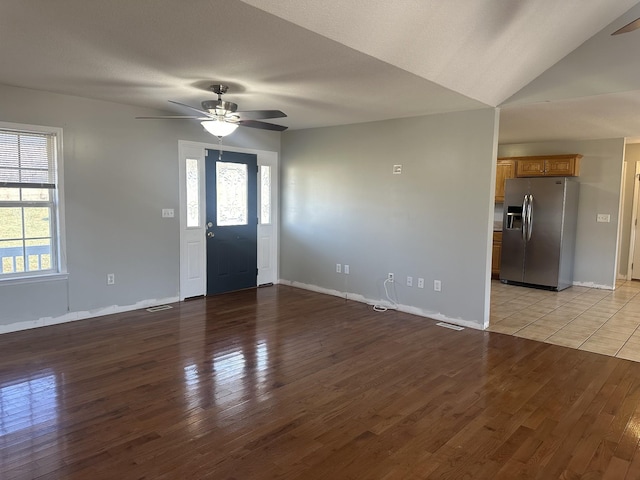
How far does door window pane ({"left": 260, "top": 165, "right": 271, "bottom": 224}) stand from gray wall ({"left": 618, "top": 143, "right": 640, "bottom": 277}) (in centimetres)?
612

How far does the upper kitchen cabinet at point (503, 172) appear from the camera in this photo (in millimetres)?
7277

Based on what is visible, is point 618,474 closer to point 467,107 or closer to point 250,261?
point 467,107

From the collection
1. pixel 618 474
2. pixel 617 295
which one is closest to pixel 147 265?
pixel 618 474

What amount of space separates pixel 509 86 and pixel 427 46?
1.49 metres

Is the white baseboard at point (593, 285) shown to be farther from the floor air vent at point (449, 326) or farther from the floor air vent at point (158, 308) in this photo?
the floor air vent at point (158, 308)

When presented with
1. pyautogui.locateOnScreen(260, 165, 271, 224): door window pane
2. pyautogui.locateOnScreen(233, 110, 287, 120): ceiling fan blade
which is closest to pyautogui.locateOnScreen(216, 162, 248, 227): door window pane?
pyautogui.locateOnScreen(260, 165, 271, 224): door window pane

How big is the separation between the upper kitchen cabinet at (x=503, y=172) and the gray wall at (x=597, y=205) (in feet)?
1.90

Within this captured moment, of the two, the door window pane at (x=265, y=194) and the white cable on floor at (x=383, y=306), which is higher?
the door window pane at (x=265, y=194)

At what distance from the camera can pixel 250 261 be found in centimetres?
651

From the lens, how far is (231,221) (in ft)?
20.3

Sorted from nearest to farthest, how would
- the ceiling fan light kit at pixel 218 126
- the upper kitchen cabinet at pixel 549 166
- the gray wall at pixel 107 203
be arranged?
1. the ceiling fan light kit at pixel 218 126
2. the gray wall at pixel 107 203
3. the upper kitchen cabinet at pixel 549 166

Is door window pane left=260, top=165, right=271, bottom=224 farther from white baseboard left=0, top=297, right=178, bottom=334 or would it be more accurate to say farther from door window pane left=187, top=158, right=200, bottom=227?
white baseboard left=0, top=297, right=178, bottom=334

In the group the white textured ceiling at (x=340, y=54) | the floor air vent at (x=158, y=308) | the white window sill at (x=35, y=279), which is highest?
the white textured ceiling at (x=340, y=54)

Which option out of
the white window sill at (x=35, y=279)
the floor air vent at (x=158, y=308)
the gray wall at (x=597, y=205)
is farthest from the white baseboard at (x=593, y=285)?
the white window sill at (x=35, y=279)
